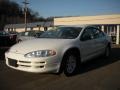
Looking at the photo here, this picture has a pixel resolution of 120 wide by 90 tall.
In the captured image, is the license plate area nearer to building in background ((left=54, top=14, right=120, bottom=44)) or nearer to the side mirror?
the side mirror

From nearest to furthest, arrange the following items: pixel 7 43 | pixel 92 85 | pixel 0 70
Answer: pixel 92 85 → pixel 0 70 → pixel 7 43

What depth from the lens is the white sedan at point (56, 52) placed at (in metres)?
5.14

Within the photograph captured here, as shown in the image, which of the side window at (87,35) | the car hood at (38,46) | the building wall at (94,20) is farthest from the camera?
the building wall at (94,20)

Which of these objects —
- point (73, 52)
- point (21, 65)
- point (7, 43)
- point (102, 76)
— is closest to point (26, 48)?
point (21, 65)

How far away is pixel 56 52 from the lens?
5270mm

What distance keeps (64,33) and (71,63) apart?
3.73 feet

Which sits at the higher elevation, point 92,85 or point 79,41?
point 79,41

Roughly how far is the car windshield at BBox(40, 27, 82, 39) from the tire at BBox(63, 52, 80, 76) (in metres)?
0.64

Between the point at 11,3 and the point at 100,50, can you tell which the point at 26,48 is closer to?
the point at 100,50

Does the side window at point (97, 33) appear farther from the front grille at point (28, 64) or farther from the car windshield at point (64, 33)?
the front grille at point (28, 64)

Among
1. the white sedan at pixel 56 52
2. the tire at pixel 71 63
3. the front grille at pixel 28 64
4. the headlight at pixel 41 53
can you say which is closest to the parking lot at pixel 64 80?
the tire at pixel 71 63

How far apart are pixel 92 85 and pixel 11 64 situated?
7.42 feet

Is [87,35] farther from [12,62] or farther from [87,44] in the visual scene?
[12,62]

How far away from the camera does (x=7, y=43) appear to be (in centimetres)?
1844
